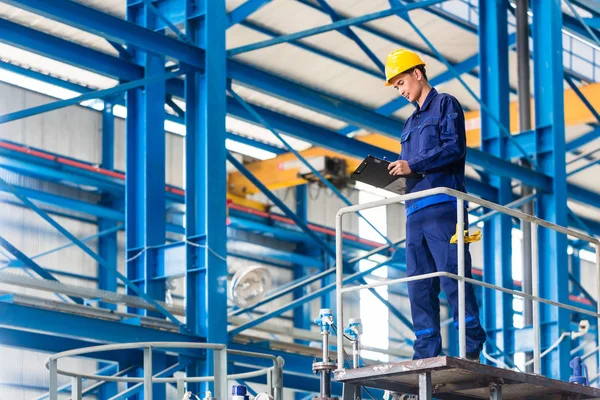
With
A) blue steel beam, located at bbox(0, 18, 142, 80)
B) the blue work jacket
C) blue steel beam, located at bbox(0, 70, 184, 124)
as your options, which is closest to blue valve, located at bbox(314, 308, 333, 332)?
the blue work jacket

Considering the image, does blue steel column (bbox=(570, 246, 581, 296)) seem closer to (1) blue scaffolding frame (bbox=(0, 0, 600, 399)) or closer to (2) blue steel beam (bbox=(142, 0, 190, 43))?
(1) blue scaffolding frame (bbox=(0, 0, 600, 399))

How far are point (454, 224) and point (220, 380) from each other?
313 cm

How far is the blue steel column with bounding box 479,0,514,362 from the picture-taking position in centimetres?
2256

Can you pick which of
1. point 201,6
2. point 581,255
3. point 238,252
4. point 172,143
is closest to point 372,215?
point 238,252

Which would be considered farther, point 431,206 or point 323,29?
point 323,29

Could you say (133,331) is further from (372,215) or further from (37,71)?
(372,215)

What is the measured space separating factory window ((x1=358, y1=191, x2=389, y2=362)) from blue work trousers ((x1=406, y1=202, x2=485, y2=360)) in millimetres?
23179

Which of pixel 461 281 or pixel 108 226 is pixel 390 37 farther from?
pixel 461 281

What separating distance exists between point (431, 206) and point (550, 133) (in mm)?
13002

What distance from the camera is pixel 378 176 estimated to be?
34.4 ft

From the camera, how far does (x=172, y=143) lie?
3256cm

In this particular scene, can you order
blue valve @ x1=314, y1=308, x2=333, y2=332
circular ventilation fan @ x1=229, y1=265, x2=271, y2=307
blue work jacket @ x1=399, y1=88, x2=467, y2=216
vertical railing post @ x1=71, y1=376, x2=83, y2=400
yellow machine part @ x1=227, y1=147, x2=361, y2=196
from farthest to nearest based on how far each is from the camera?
yellow machine part @ x1=227, y1=147, x2=361, y2=196 → circular ventilation fan @ x1=229, y1=265, x2=271, y2=307 → vertical railing post @ x1=71, y1=376, x2=83, y2=400 → blue valve @ x1=314, y1=308, x2=333, y2=332 → blue work jacket @ x1=399, y1=88, x2=467, y2=216

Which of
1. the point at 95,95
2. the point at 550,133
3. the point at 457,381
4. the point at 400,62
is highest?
the point at 550,133

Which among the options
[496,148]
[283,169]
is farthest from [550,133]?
[283,169]
